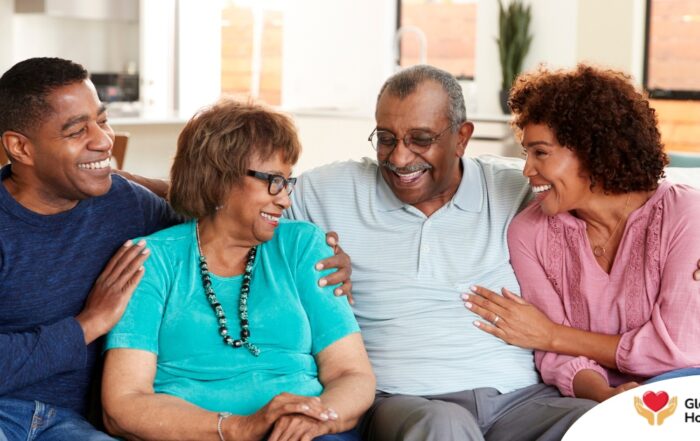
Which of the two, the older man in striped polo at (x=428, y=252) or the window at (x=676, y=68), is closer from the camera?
the older man in striped polo at (x=428, y=252)

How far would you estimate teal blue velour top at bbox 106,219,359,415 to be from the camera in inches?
85.4

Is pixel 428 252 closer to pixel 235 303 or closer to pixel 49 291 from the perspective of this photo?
pixel 235 303

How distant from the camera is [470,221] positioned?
2537mm

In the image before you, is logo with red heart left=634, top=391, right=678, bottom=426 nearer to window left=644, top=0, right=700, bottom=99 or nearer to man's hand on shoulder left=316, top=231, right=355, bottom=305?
man's hand on shoulder left=316, top=231, right=355, bottom=305

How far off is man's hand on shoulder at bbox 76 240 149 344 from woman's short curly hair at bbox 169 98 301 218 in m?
0.17

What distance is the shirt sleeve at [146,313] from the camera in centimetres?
213

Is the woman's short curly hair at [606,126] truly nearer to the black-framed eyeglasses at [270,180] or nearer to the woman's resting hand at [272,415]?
the black-framed eyeglasses at [270,180]

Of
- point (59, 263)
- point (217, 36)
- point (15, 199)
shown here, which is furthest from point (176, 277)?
point (217, 36)

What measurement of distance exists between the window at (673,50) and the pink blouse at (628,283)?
4.54 metres

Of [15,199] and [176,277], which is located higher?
[15,199]

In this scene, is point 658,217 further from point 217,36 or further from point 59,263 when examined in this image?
point 217,36

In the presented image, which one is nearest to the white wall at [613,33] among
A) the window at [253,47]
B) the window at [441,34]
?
the window at [441,34]

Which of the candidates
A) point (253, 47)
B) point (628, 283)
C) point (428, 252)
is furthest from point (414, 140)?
point (253, 47)

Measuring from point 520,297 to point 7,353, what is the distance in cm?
124
